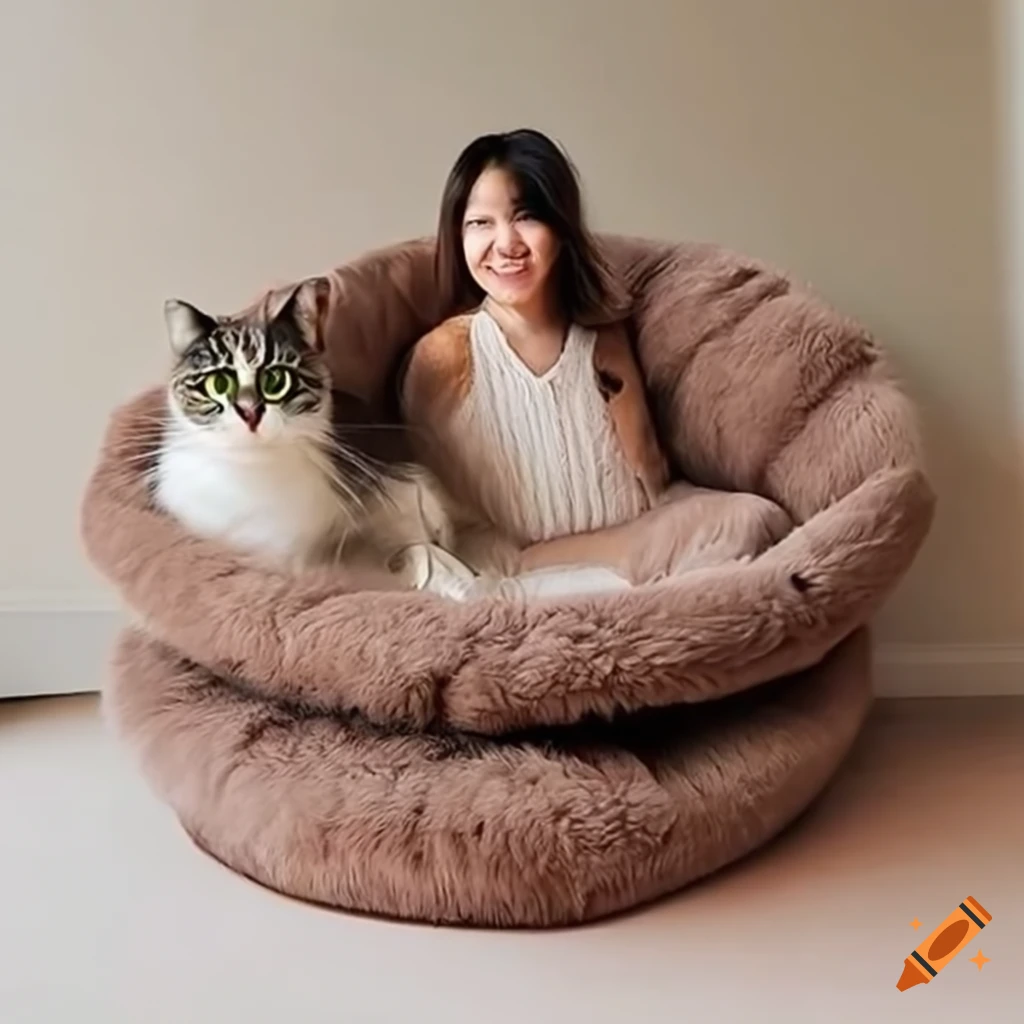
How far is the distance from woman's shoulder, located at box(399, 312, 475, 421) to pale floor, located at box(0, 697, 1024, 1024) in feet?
1.78

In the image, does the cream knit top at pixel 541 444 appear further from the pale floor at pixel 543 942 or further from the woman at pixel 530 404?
the pale floor at pixel 543 942

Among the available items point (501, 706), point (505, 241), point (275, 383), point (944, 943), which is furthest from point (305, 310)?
point (944, 943)

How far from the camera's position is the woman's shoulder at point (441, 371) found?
1500 mm

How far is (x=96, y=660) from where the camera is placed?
5.95 ft

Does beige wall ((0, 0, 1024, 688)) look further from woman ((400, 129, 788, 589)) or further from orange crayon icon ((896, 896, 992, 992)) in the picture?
orange crayon icon ((896, 896, 992, 992))

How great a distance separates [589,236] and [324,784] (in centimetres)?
71

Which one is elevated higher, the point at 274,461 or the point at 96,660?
the point at 274,461

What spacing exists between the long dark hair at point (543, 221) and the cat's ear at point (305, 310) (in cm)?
18

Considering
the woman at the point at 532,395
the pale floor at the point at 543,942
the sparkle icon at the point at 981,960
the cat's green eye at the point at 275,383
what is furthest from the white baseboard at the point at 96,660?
the sparkle icon at the point at 981,960

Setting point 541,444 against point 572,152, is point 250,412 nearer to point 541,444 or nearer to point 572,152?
point 541,444

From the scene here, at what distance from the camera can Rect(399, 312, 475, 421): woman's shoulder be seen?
1500 mm

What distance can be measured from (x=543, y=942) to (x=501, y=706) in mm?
200

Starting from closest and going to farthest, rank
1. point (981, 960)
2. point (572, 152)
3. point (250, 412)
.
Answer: point (981, 960), point (250, 412), point (572, 152)

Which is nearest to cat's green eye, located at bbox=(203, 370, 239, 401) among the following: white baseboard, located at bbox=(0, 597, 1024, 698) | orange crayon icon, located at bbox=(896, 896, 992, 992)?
white baseboard, located at bbox=(0, 597, 1024, 698)
